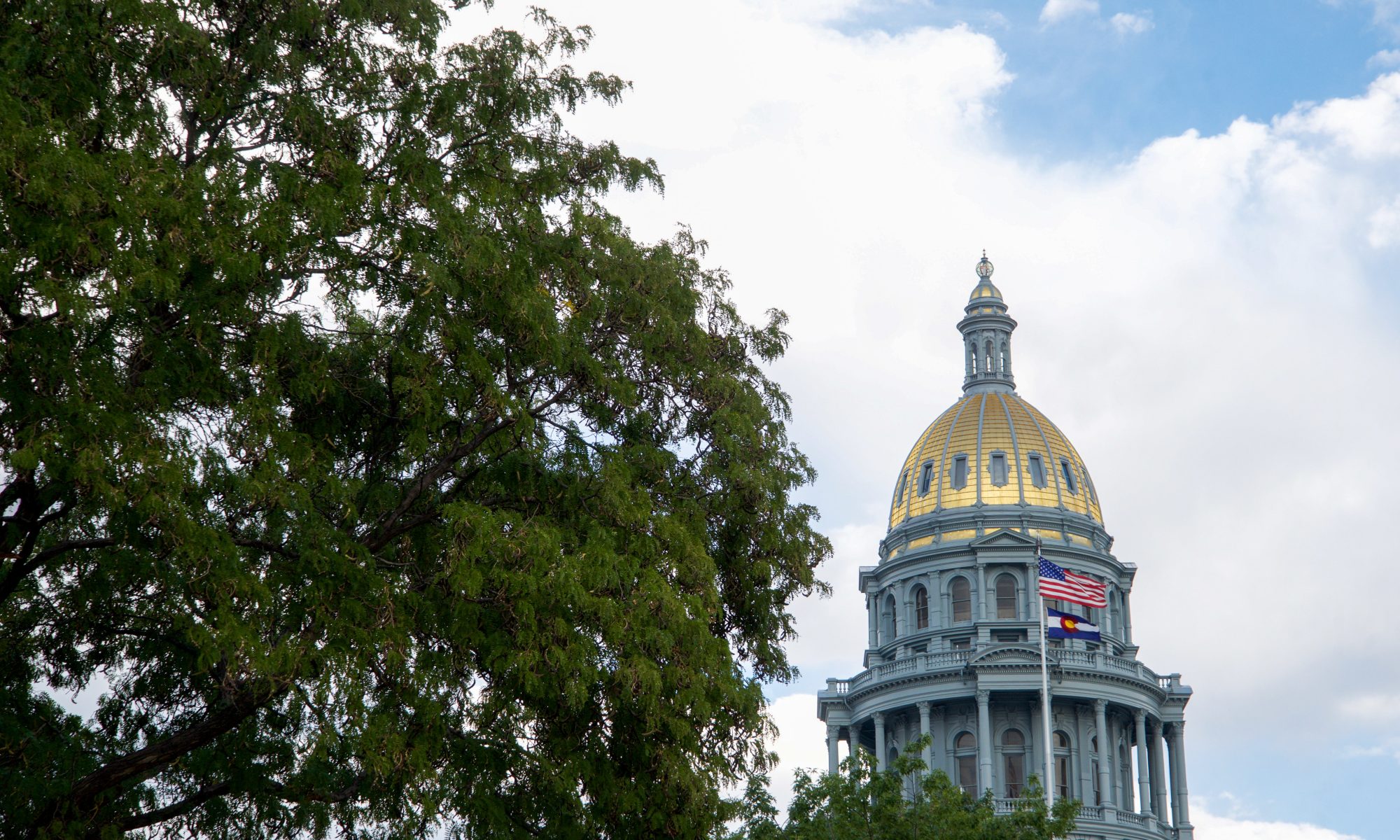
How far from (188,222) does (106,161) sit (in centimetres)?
99

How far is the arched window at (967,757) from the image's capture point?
83750mm

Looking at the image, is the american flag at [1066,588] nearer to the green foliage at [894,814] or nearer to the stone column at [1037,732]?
the green foliage at [894,814]

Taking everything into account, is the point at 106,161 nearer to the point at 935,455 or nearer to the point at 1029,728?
the point at 1029,728

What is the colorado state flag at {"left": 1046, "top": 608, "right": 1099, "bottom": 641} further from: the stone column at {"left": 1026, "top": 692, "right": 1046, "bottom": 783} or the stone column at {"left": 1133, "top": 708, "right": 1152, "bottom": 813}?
the stone column at {"left": 1133, "top": 708, "right": 1152, "bottom": 813}

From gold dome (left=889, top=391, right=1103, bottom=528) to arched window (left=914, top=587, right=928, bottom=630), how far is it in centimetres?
412

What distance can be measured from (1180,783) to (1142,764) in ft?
8.32

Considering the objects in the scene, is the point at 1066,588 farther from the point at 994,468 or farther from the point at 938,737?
the point at 994,468

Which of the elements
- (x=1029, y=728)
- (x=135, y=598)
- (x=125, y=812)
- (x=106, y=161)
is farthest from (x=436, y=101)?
(x=1029, y=728)

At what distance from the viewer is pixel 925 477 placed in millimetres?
92938

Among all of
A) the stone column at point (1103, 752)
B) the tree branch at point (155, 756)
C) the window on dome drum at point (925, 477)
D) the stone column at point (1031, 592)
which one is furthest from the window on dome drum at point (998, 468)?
the tree branch at point (155, 756)

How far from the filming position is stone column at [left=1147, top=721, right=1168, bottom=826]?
85.3 meters

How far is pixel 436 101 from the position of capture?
2252 centimetres

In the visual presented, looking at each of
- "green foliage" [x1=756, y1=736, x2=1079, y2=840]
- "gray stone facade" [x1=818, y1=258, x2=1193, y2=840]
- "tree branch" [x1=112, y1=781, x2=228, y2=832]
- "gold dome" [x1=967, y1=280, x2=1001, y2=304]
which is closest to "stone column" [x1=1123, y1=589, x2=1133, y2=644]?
"gray stone facade" [x1=818, y1=258, x2=1193, y2=840]

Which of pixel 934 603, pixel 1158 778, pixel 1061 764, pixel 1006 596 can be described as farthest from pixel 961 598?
pixel 1158 778
